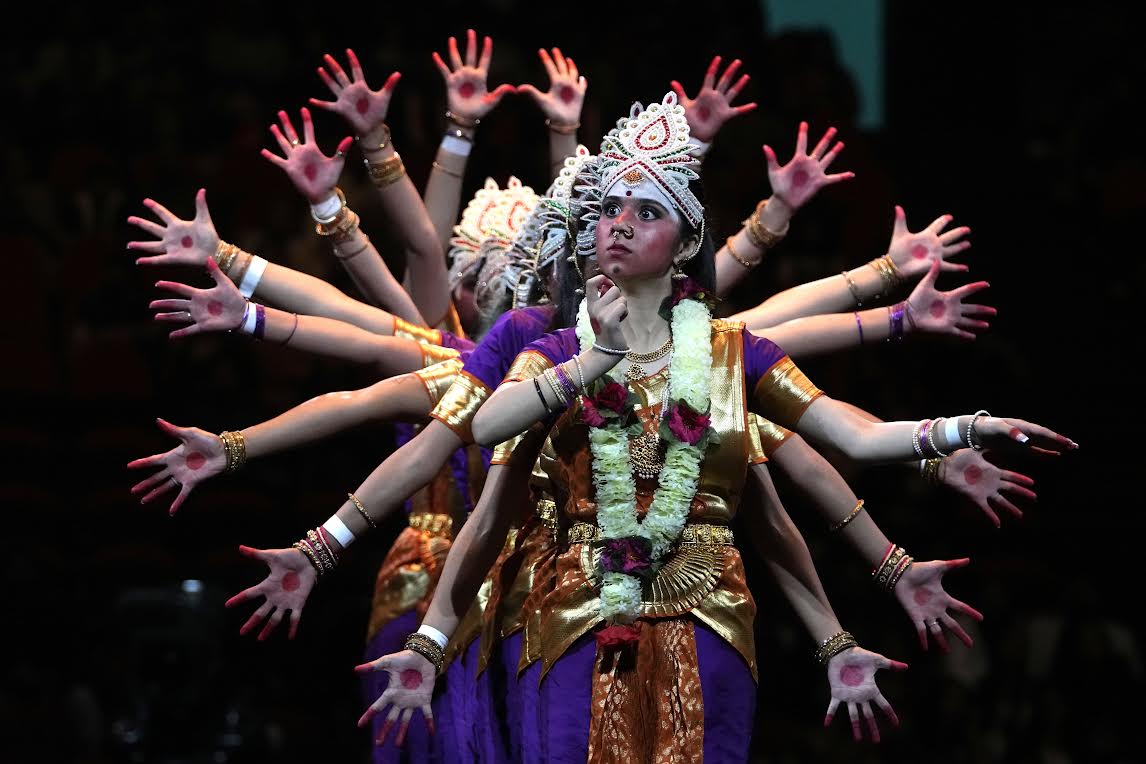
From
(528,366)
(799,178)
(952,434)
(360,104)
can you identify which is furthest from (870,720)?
(360,104)

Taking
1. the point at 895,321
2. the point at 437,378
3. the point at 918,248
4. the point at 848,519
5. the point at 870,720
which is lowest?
the point at 870,720

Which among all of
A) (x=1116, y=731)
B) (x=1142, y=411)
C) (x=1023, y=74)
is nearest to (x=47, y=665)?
(x=1116, y=731)

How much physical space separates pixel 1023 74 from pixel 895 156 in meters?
0.67

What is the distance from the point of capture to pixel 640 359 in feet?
9.94

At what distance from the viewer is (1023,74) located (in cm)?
734

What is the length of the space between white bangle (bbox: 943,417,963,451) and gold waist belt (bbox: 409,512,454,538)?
149 centimetres

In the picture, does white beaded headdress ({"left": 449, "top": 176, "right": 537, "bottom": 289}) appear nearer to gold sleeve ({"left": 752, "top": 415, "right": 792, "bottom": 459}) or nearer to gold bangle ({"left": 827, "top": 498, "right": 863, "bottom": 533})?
gold sleeve ({"left": 752, "top": 415, "right": 792, "bottom": 459})

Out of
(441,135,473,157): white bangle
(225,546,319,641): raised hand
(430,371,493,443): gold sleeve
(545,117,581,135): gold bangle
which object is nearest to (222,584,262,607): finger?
(225,546,319,641): raised hand

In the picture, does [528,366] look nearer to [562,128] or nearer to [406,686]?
[406,686]

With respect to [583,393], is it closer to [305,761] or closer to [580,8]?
[305,761]

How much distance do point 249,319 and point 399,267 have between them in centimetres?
282

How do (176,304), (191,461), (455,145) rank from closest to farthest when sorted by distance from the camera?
1. (191,461)
2. (176,304)
3. (455,145)

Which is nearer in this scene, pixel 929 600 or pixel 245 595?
pixel 245 595

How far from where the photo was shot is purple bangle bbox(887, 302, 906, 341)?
3672 mm
